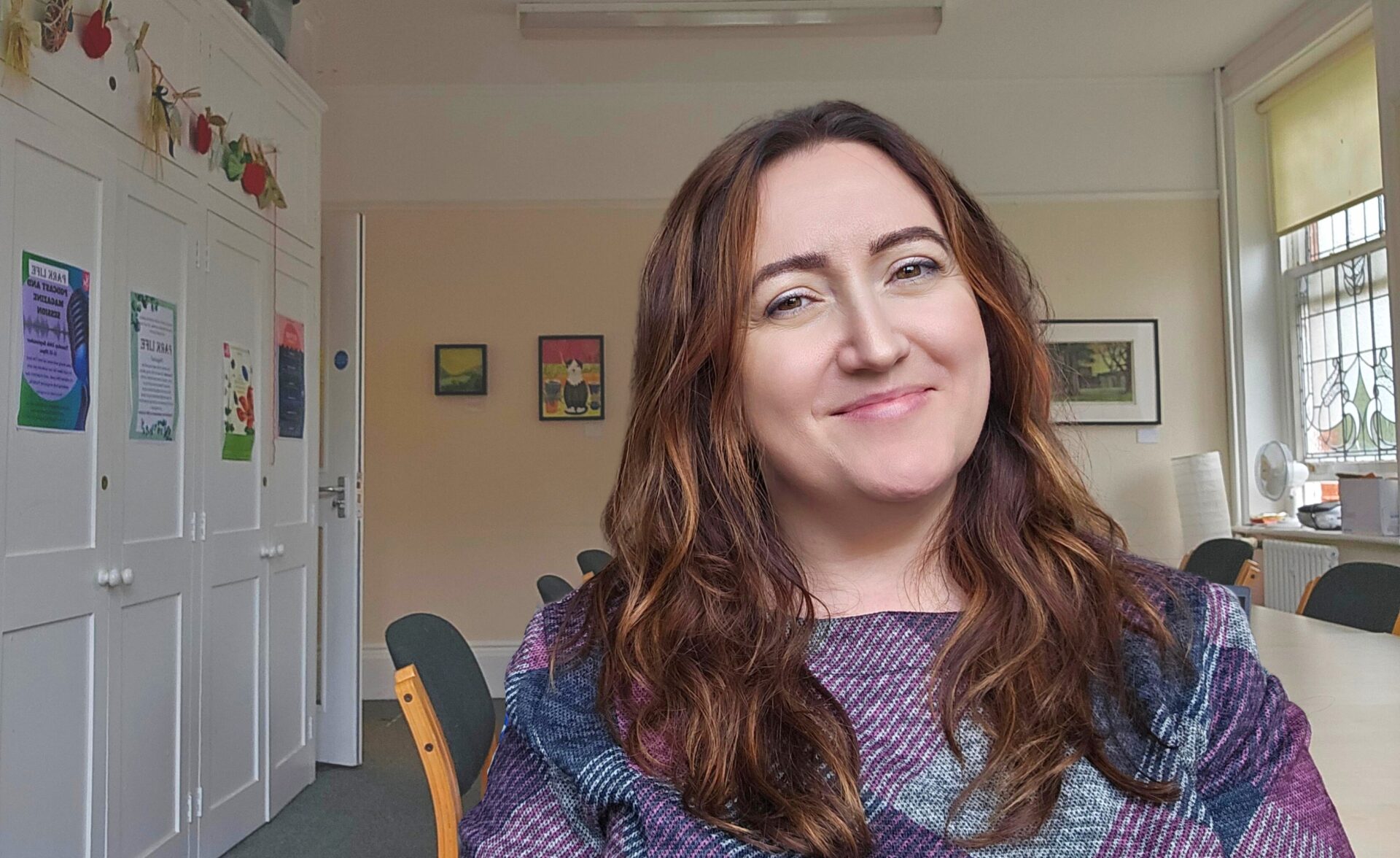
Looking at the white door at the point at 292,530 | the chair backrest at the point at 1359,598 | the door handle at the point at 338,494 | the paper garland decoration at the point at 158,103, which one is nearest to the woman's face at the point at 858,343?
the paper garland decoration at the point at 158,103

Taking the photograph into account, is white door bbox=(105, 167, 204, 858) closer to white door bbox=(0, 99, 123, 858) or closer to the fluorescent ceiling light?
white door bbox=(0, 99, 123, 858)

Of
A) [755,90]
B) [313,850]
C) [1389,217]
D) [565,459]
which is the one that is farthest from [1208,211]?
[313,850]

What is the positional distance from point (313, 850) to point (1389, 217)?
15.3 ft

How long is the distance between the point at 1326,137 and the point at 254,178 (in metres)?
4.91

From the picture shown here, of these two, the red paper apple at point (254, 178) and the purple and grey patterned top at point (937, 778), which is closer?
the purple and grey patterned top at point (937, 778)

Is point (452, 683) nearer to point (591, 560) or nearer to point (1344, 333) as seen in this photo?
point (591, 560)

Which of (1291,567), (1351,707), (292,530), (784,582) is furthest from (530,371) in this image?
(784,582)

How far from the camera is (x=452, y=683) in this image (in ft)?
5.81

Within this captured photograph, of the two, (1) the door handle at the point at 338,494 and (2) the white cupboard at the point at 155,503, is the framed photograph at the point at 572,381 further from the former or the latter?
(2) the white cupboard at the point at 155,503

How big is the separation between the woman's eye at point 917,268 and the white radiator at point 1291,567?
4.64 metres

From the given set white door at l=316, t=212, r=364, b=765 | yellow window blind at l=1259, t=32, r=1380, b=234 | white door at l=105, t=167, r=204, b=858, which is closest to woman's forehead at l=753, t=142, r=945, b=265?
white door at l=105, t=167, r=204, b=858

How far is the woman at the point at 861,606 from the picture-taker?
793mm

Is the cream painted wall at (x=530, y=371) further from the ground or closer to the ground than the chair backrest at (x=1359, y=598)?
further from the ground

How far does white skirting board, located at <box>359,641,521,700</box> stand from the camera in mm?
5633
